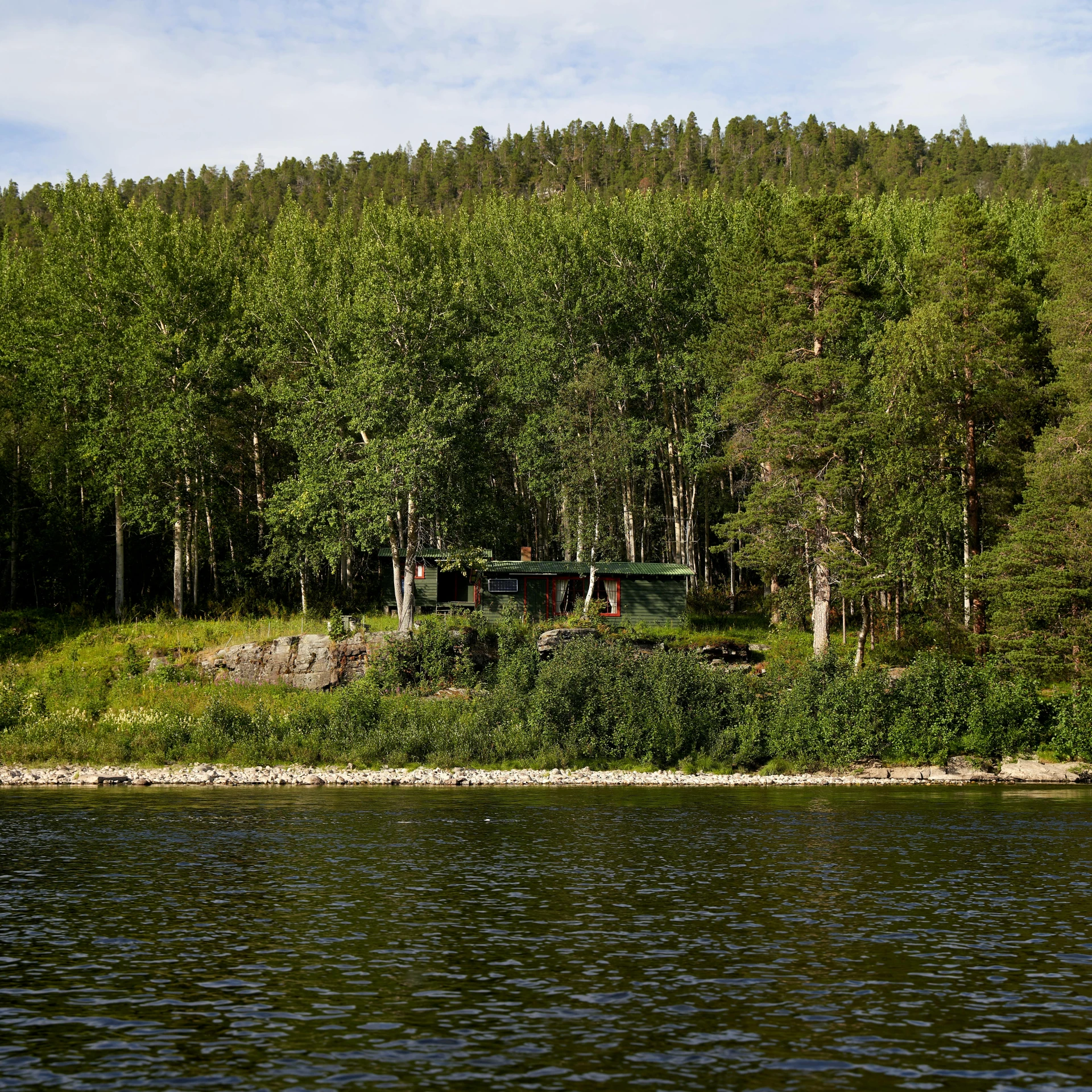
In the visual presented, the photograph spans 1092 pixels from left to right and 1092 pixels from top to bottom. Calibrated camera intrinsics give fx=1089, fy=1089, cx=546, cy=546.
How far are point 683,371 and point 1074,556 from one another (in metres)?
22.7

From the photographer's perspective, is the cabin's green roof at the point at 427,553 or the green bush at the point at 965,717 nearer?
the green bush at the point at 965,717

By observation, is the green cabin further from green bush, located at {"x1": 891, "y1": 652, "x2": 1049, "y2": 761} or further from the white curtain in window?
green bush, located at {"x1": 891, "y1": 652, "x2": 1049, "y2": 761}

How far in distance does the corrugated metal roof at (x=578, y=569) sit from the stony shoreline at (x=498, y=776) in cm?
1466

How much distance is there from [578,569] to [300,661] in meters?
14.1

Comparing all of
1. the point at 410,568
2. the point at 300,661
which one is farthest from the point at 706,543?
the point at 300,661

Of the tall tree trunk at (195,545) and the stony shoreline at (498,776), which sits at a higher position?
the tall tree trunk at (195,545)

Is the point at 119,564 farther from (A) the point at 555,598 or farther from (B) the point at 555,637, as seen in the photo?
(B) the point at 555,637

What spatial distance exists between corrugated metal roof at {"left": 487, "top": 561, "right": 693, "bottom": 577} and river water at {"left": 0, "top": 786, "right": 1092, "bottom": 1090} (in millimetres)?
22375

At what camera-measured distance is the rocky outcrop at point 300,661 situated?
142 ft

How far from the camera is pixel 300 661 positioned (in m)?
43.6

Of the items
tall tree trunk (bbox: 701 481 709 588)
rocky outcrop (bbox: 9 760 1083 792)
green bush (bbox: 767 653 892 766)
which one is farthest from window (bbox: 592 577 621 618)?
rocky outcrop (bbox: 9 760 1083 792)

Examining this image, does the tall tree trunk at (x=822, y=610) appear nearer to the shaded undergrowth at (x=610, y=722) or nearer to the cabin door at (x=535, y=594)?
the shaded undergrowth at (x=610, y=722)

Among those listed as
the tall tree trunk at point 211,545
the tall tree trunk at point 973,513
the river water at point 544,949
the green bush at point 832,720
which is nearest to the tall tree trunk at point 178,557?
the tall tree trunk at point 211,545

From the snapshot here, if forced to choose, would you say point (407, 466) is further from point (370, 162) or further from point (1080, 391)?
point (370, 162)
